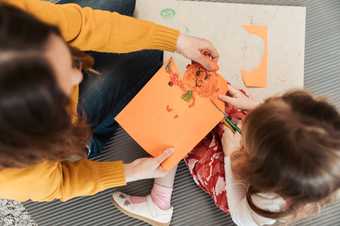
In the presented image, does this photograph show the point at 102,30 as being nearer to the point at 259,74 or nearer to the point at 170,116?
the point at 170,116

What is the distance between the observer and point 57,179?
79cm

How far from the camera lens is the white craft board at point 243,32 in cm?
109

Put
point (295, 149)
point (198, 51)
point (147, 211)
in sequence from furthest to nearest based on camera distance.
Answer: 1. point (147, 211)
2. point (198, 51)
3. point (295, 149)

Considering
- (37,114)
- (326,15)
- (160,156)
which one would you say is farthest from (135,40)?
(326,15)

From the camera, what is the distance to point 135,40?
0.87 m

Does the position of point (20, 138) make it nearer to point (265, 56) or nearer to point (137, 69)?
point (137, 69)

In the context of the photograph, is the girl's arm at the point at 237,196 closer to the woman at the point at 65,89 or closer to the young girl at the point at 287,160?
the young girl at the point at 287,160

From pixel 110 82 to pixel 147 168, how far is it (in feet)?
0.68

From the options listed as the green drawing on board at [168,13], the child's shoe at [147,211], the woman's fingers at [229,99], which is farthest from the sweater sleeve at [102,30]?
the child's shoe at [147,211]

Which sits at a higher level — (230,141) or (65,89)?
(65,89)

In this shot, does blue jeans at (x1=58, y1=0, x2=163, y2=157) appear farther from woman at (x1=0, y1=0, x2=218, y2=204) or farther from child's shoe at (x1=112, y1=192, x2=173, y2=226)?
child's shoe at (x1=112, y1=192, x2=173, y2=226)

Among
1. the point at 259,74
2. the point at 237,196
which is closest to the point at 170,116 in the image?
the point at 237,196

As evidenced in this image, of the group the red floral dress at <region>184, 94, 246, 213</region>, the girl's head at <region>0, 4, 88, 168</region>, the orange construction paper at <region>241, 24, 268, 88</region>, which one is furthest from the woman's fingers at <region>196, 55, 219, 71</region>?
the girl's head at <region>0, 4, 88, 168</region>

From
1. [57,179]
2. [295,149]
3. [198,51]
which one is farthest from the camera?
[198,51]
